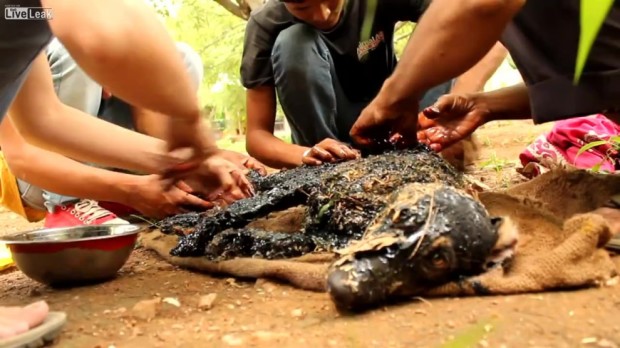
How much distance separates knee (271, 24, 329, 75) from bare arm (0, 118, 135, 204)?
1026 millimetres

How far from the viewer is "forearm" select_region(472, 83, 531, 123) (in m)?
2.27

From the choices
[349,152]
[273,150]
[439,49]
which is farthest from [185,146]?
[273,150]

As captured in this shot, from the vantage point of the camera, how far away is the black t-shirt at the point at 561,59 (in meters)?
1.77

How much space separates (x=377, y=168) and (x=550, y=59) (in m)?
0.67

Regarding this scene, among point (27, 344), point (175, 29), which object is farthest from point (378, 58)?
point (175, 29)

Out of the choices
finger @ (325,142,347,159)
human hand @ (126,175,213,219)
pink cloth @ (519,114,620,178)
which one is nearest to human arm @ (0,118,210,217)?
human hand @ (126,175,213,219)

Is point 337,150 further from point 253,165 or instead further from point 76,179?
point 76,179

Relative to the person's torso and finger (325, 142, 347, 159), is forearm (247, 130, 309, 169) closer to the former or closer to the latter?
finger (325, 142, 347, 159)

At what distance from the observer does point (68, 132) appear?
2043mm

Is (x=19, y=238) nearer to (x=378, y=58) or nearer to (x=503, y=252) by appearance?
(x=503, y=252)

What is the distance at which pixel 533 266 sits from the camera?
4.22 ft

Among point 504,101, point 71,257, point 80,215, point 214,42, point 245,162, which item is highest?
point 504,101

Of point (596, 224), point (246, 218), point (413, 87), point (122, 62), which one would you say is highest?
point (122, 62)

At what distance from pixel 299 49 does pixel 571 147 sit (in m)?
1.36
